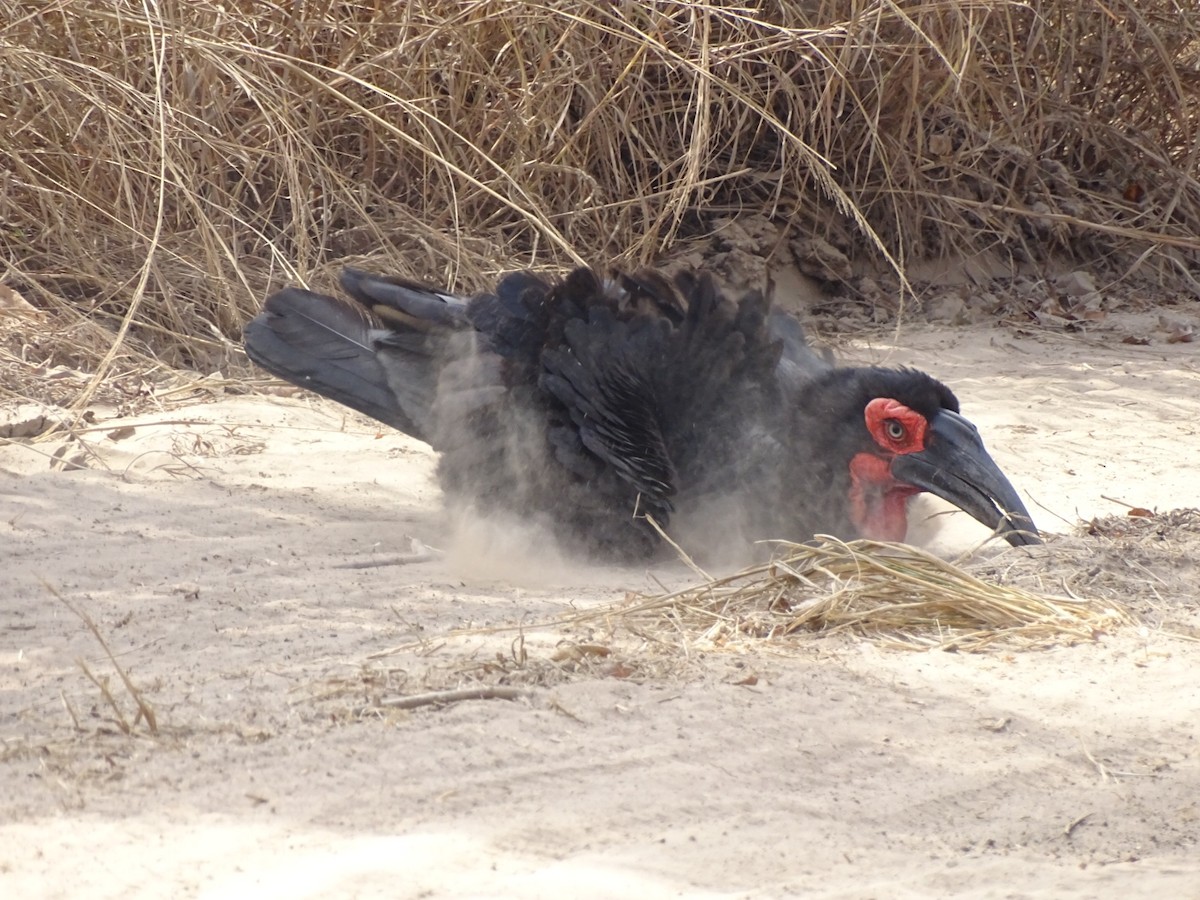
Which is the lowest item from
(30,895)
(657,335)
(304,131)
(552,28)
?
(30,895)

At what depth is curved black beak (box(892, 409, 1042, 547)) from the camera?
366 centimetres

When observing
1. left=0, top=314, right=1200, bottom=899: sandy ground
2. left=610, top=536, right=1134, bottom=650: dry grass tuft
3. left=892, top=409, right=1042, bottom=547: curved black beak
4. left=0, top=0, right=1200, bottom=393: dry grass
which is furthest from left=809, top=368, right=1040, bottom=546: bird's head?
left=0, top=0, right=1200, bottom=393: dry grass

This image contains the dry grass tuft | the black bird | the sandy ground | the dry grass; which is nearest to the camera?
the sandy ground

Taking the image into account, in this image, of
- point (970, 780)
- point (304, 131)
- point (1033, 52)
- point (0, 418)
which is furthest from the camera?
point (1033, 52)

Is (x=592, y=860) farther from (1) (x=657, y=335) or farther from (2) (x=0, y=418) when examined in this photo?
(2) (x=0, y=418)

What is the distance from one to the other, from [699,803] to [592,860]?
26cm

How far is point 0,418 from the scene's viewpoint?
4.56 metres

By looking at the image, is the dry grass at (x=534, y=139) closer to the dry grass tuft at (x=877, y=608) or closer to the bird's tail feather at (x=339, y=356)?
the bird's tail feather at (x=339, y=356)

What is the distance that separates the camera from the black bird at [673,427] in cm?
377

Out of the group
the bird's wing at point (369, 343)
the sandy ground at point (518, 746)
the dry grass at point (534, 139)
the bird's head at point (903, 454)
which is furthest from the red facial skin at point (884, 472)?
the dry grass at point (534, 139)

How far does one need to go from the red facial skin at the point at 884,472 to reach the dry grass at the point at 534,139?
1.69m

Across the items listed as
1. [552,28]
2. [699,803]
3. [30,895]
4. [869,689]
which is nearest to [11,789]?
[30,895]

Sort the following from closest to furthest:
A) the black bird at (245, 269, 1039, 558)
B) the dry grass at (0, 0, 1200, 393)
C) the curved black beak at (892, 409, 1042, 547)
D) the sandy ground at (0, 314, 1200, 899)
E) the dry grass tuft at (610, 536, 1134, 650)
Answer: the sandy ground at (0, 314, 1200, 899)
the dry grass tuft at (610, 536, 1134, 650)
the curved black beak at (892, 409, 1042, 547)
the black bird at (245, 269, 1039, 558)
the dry grass at (0, 0, 1200, 393)

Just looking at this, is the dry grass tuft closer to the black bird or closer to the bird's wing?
the black bird
